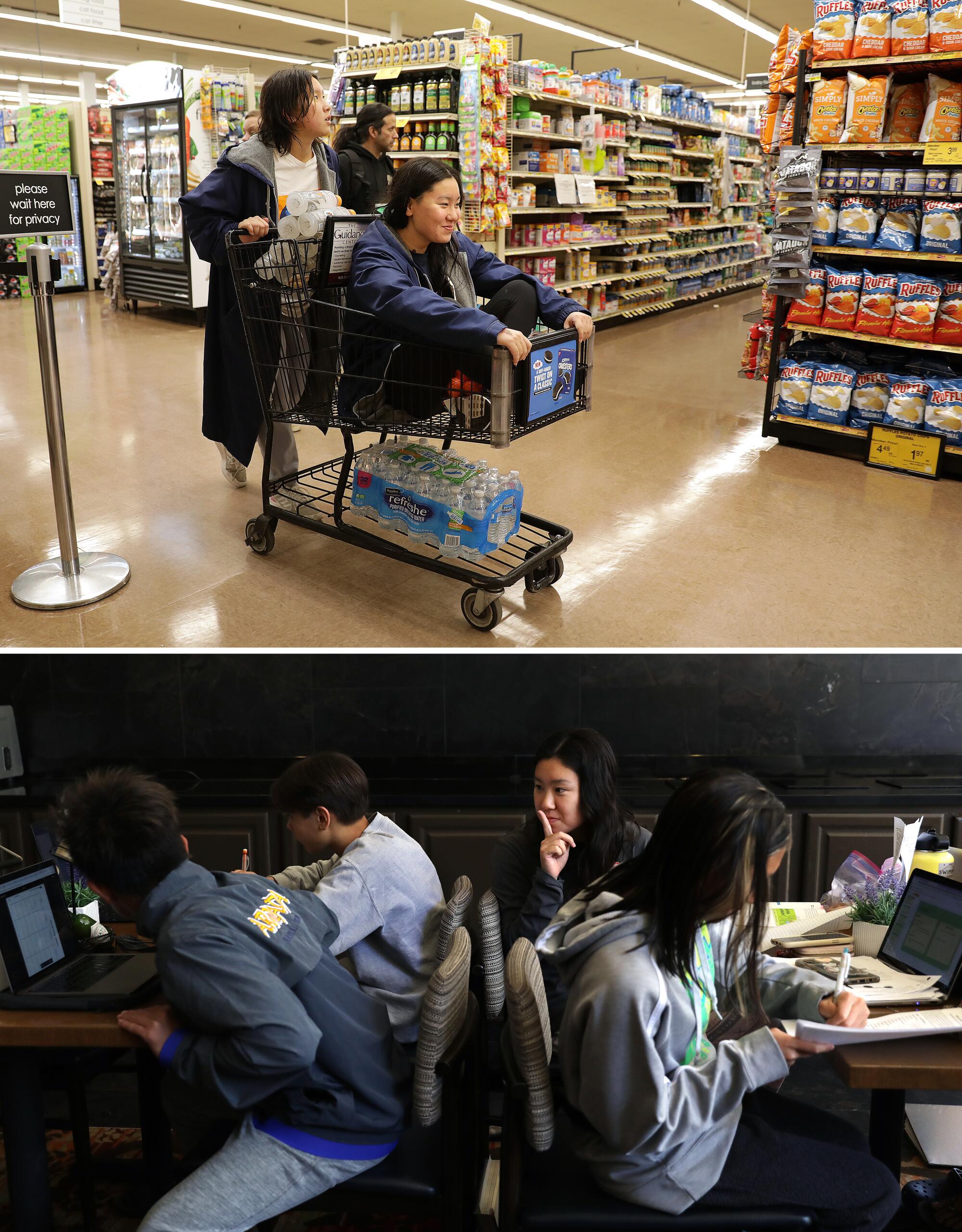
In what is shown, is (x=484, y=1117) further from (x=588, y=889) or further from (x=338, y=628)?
(x=338, y=628)

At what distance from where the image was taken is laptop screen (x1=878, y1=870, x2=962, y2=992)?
1.91 meters

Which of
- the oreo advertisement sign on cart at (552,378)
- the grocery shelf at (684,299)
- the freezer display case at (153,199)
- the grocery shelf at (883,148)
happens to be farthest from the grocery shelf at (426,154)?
the oreo advertisement sign on cart at (552,378)

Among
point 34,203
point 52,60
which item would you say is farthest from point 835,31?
point 52,60

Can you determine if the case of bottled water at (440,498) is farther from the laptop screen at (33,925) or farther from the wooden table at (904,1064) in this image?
the wooden table at (904,1064)

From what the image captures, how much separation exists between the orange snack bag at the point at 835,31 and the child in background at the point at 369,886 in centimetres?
438

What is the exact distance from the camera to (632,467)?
461cm

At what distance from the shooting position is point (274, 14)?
9.89 m

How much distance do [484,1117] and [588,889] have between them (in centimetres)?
77

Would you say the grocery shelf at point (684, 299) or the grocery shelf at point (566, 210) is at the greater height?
the grocery shelf at point (566, 210)

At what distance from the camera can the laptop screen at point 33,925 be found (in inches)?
73.9

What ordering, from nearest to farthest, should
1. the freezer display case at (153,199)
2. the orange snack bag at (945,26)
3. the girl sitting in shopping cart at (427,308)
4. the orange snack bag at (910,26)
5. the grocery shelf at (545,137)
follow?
the girl sitting in shopping cart at (427,308)
the orange snack bag at (945,26)
the orange snack bag at (910,26)
the grocery shelf at (545,137)
the freezer display case at (153,199)

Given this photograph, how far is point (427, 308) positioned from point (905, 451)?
9.72 ft

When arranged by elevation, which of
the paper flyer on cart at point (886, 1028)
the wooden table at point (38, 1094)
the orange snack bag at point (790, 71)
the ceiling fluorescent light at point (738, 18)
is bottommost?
the wooden table at point (38, 1094)

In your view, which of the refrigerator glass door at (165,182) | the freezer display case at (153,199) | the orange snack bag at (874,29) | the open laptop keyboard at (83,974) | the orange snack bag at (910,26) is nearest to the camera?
the open laptop keyboard at (83,974)
